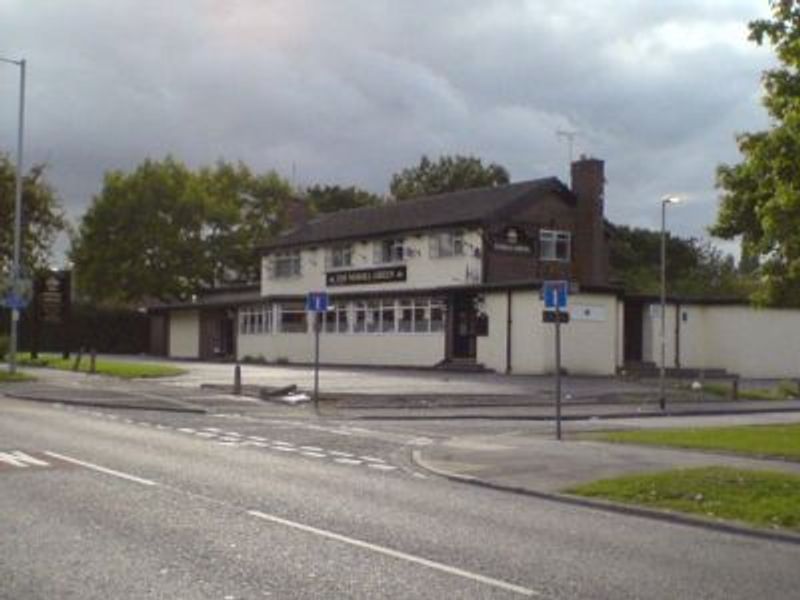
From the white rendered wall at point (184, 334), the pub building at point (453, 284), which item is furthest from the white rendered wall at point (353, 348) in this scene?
the white rendered wall at point (184, 334)

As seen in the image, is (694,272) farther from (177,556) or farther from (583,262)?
(177,556)

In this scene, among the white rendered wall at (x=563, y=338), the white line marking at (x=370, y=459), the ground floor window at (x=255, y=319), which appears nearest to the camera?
the white line marking at (x=370, y=459)

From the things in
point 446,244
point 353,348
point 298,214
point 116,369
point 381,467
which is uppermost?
point 298,214

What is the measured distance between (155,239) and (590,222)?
37.2m

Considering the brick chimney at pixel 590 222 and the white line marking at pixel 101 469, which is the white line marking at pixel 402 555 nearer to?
the white line marking at pixel 101 469

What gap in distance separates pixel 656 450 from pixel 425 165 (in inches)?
2853

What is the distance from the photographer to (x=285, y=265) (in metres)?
63.6

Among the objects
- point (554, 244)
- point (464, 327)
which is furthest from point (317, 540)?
point (554, 244)

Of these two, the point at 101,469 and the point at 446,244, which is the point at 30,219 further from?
the point at 101,469

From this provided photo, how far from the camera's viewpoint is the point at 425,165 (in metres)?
90.4

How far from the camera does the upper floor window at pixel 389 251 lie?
5534 cm

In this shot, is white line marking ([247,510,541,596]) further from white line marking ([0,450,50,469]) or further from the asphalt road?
white line marking ([0,450,50,469])

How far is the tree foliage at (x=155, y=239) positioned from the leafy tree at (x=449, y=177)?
13.4 m

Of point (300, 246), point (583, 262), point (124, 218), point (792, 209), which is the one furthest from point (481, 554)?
point (124, 218)
